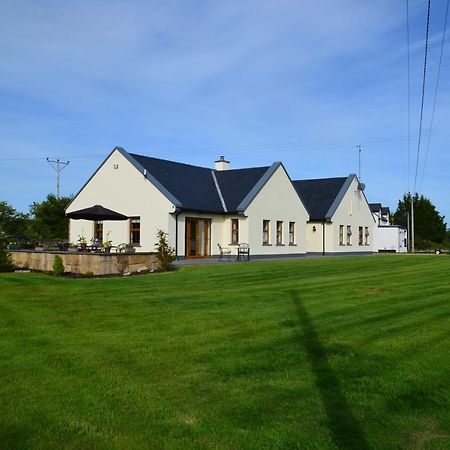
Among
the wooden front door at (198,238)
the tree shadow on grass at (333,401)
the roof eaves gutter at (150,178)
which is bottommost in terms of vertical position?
the tree shadow on grass at (333,401)

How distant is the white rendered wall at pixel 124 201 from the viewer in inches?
1138

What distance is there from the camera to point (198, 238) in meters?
30.6

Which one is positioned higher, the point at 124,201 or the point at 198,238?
the point at 124,201

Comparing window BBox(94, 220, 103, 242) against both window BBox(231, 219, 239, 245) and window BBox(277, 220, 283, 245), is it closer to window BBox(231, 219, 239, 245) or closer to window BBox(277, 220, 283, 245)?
window BBox(231, 219, 239, 245)

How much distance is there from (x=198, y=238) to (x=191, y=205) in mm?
2215

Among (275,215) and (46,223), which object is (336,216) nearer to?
(275,215)

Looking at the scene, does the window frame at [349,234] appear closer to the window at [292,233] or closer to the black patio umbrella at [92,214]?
the window at [292,233]

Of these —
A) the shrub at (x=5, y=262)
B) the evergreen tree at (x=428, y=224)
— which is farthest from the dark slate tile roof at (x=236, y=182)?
the evergreen tree at (x=428, y=224)

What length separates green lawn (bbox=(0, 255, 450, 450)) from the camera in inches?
186

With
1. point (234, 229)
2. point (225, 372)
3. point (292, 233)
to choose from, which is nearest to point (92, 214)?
point (234, 229)

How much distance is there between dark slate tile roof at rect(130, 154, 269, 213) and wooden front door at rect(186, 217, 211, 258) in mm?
962

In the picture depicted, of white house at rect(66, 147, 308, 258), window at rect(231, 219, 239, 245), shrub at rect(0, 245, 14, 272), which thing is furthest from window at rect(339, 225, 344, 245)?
shrub at rect(0, 245, 14, 272)

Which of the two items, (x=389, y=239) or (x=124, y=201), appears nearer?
(x=124, y=201)

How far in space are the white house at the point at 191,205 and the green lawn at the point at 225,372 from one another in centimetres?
1655
